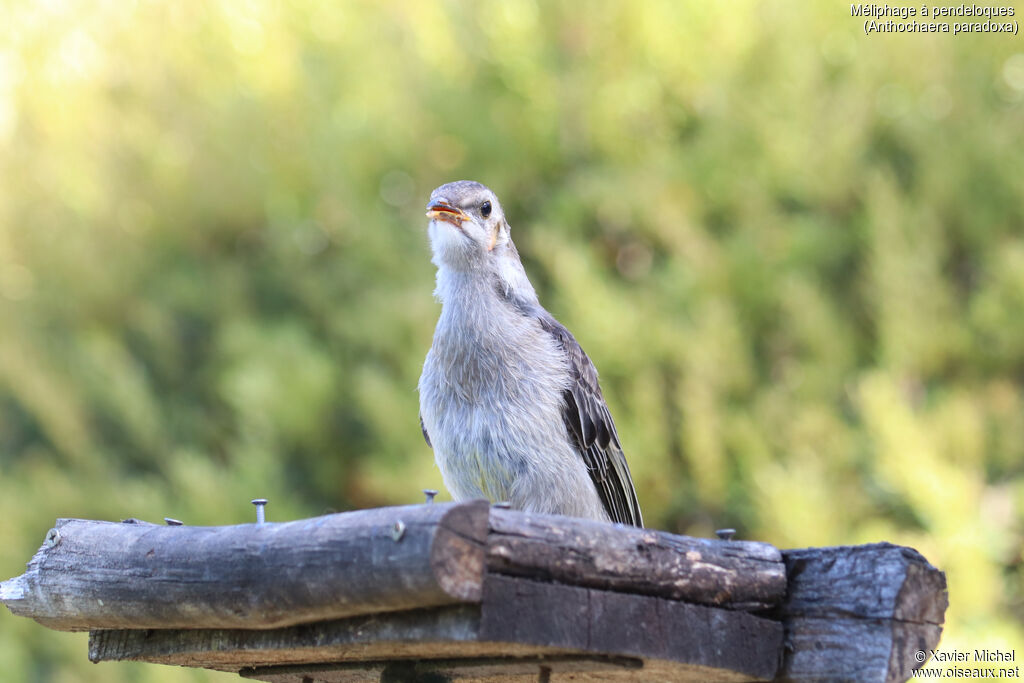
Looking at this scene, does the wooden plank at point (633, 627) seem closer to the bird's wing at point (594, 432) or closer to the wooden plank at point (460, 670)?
the wooden plank at point (460, 670)

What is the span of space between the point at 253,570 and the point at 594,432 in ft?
6.42

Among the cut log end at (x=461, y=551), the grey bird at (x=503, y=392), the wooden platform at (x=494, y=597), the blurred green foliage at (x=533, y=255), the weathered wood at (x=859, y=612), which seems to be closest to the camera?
the cut log end at (x=461, y=551)

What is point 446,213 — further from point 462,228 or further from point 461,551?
point 461,551

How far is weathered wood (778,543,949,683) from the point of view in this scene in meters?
2.73

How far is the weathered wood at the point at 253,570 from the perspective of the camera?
2.38 meters

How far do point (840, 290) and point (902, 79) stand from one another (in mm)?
1446

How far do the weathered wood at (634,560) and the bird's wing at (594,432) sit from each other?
1.45 metres

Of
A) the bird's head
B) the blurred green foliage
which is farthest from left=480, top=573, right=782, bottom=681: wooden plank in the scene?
the blurred green foliage

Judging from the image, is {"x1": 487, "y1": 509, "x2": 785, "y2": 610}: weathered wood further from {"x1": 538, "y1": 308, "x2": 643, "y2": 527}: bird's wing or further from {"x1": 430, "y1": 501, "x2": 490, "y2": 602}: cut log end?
{"x1": 538, "y1": 308, "x2": 643, "y2": 527}: bird's wing

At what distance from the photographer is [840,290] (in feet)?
23.9

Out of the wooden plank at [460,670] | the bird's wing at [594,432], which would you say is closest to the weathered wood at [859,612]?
the wooden plank at [460,670]

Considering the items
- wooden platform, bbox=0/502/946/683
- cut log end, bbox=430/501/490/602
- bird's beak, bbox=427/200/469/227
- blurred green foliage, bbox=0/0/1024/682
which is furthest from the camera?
blurred green foliage, bbox=0/0/1024/682

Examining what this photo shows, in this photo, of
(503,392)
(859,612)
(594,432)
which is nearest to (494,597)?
(859,612)

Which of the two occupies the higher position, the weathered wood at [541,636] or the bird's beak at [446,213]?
the bird's beak at [446,213]
